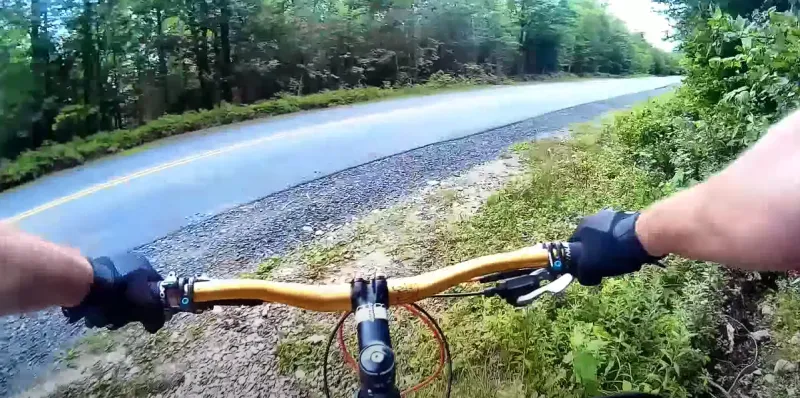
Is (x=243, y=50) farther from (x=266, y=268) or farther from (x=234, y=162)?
(x=266, y=268)

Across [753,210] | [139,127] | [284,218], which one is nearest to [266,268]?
[284,218]

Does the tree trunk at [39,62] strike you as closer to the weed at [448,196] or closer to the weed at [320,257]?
the weed at [320,257]

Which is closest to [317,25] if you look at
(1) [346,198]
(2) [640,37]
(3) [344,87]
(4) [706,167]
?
(3) [344,87]

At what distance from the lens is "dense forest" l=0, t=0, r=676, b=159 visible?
908 millimetres

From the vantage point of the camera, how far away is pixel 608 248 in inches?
21.9

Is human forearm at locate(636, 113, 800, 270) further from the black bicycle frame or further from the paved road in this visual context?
the paved road

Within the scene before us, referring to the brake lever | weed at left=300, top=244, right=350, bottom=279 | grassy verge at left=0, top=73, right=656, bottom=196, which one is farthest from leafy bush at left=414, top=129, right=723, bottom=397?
the brake lever

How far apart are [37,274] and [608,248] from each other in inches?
19.8

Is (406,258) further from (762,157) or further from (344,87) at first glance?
(762,157)

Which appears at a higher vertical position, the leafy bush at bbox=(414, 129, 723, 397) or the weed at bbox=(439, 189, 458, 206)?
the weed at bbox=(439, 189, 458, 206)

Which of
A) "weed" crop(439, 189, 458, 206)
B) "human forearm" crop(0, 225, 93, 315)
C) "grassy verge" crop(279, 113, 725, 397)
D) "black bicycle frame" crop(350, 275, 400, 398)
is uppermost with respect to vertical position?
"human forearm" crop(0, 225, 93, 315)

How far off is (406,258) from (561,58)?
67 cm

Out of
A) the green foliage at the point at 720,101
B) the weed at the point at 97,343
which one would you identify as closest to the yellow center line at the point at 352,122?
the weed at the point at 97,343

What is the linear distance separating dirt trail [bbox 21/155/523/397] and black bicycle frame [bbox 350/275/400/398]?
21.4 inches
